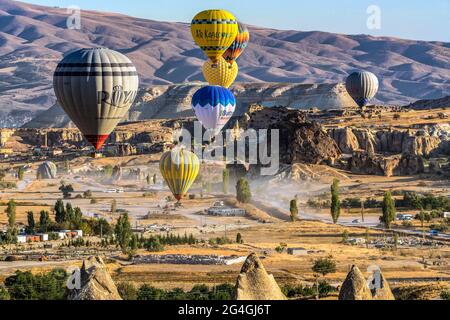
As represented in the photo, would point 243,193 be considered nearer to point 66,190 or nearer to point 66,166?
point 66,190

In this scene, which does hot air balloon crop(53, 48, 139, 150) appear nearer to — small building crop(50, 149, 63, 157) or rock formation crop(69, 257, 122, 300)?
rock formation crop(69, 257, 122, 300)

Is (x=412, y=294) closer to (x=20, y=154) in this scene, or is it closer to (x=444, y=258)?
(x=444, y=258)

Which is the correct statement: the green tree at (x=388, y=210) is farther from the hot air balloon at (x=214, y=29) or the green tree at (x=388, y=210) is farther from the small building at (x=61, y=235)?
the hot air balloon at (x=214, y=29)

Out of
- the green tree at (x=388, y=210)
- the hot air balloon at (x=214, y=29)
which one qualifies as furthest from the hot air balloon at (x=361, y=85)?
the green tree at (x=388, y=210)

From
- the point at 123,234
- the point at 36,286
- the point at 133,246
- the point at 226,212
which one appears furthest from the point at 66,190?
the point at 36,286

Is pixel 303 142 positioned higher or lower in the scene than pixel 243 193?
higher
